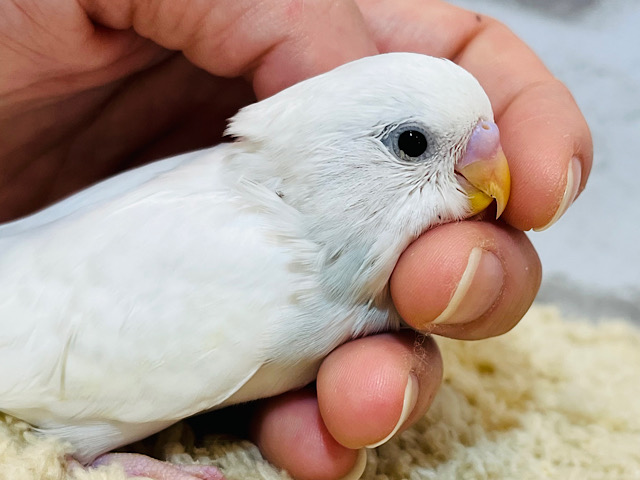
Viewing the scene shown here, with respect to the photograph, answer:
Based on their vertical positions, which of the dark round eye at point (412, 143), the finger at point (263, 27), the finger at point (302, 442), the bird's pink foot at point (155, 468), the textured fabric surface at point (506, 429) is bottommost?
the textured fabric surface at point (506, 429)

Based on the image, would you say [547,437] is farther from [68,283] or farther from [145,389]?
[68,283]

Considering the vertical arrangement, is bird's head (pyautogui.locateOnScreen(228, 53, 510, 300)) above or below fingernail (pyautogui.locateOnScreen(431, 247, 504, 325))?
above

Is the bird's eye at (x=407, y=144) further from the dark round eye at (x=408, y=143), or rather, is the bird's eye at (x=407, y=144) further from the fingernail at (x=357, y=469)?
the fingernail at (x=357, y=469)

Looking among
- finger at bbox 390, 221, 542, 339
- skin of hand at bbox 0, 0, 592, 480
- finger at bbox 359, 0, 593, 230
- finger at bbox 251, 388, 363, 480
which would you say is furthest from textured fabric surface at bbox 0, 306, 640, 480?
finger at bbox 359, 0, 593, 230

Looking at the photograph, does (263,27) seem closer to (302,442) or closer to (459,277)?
(459,277)

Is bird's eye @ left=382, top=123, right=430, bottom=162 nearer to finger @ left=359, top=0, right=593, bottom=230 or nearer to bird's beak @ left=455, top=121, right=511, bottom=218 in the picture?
bird's beak @ left=455, top=121, right=511, bottom=218

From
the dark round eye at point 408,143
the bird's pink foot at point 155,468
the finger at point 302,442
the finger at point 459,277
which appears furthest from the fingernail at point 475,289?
the bird's pink foot at point 155,468

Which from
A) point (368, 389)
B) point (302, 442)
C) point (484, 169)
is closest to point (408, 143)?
point (484, 169)
